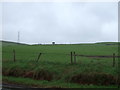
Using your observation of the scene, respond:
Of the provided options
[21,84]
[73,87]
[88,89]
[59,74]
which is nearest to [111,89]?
[88,89]

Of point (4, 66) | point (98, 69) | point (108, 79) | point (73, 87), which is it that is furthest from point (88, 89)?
point (4, 66)

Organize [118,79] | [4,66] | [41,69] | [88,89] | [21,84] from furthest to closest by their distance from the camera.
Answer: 1. [4,66]
2. [41,69]
3. [21,84]
4. [118,79]
5. [88,89]

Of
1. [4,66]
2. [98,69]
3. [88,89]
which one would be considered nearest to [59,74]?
[98,69]

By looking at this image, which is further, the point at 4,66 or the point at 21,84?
→ the point at 4,66

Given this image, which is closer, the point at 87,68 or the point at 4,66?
the point at 87,68

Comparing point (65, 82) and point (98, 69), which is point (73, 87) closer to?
point (65, 82)

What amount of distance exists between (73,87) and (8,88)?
4292 millimetres

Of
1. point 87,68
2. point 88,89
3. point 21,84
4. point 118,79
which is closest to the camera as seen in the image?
point 88,89

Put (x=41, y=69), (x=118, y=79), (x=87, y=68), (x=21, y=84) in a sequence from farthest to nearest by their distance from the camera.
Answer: (x=41, y=69)
(x=87, y=68)
(x=21, y=84)
(x=118, y=79)

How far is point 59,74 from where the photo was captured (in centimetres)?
1850

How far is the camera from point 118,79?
628 inches

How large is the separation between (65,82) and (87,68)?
2.32m

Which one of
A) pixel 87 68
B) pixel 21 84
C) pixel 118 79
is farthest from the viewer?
pixel 87 68

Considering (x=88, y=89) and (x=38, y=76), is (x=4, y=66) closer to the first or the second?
(x=38, y=76)
